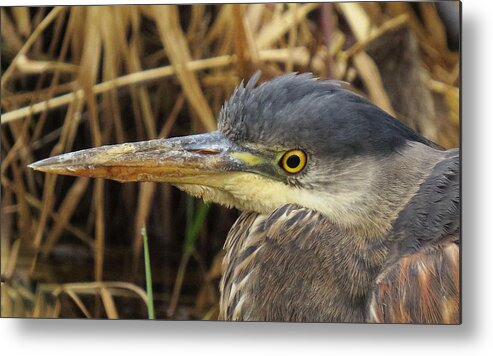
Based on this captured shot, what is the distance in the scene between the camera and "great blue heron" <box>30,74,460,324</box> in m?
1.77

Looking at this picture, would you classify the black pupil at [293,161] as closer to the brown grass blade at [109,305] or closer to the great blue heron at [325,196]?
the great blue heron at [325,196]

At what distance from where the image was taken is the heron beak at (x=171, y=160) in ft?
5.95

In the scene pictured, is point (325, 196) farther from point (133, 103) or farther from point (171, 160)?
point (133, 103)

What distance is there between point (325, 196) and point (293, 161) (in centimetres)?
9

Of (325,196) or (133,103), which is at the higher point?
(133,103)

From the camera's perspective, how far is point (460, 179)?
6.06ft

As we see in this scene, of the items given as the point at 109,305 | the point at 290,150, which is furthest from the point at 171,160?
the point at 109,305

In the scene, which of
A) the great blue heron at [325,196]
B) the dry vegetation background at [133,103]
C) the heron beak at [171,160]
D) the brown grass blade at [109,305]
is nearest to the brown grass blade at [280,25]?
the dry vegetation background at [133,103]

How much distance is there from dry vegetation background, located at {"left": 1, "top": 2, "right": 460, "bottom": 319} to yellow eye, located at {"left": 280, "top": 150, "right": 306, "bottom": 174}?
0.24 meters

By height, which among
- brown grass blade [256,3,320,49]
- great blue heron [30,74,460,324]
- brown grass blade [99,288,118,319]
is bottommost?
brown grass blade [99,288,118,319]

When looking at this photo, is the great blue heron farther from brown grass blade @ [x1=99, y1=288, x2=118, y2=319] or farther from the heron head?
brown grass blade @ [x1=99, y1=288, x2=118, y2=319]

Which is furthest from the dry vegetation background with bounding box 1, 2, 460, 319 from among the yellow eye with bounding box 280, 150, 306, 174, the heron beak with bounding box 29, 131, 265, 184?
the yellow eye with bounding box 280, 150, 306, 174

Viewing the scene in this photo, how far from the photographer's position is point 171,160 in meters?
1.85

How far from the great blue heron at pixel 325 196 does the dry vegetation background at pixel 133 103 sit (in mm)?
138
